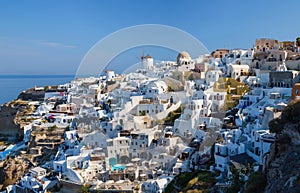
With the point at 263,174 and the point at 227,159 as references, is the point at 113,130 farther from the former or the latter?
the point at 263,174

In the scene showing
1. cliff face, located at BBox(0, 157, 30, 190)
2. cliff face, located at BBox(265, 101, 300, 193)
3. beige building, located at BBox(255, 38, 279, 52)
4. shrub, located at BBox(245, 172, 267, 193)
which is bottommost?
cliff face, located at BBox(0, 157, 30, 190)

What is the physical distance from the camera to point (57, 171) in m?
12.5

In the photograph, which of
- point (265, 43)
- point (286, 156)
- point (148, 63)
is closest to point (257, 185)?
point (286, 156)

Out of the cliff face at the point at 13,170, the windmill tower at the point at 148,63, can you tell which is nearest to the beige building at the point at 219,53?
the windmill tower at the point at 148,63

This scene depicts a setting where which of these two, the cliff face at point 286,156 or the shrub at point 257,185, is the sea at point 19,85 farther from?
the shrub at point 257,185

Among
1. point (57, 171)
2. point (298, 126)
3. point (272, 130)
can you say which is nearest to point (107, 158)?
point (57, 171)

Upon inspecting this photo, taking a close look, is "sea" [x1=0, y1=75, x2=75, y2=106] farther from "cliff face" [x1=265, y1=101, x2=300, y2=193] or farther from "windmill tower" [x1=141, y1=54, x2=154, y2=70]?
"cliff face" [x1=265, y1=101, x2=300, y2=193]

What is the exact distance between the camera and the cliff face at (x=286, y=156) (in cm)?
515

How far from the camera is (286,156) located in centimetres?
582

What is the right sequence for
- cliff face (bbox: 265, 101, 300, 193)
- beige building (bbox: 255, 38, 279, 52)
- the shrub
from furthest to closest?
beige building (bbox: 255, 38, 279, 52) → the shrub → cliff face (bbox: 265, 101, 300, 193)

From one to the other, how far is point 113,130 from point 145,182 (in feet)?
13.7

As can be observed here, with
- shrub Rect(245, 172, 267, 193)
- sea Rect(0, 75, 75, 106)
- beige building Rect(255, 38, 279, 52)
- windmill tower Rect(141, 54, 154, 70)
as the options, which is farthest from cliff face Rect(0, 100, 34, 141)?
beige building Rect(255, 38, 279, 52)

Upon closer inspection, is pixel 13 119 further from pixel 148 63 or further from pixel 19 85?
pixel 19 85

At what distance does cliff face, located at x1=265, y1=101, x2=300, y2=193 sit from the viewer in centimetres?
515
